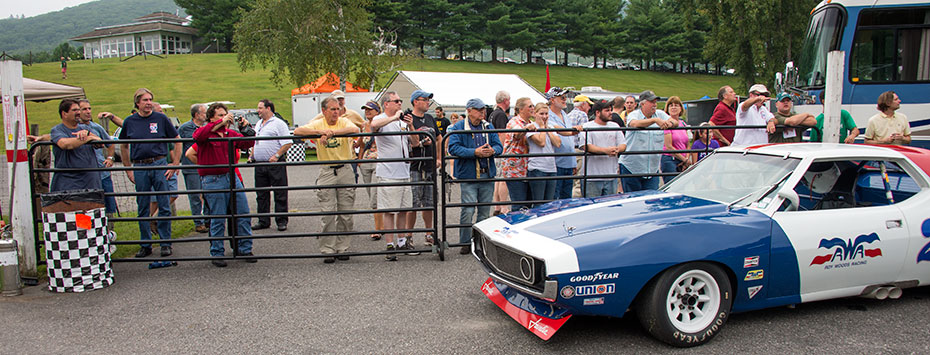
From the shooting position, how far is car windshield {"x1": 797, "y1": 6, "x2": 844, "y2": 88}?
10.5 meters

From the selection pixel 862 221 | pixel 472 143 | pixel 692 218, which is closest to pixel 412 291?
pixel 472 143

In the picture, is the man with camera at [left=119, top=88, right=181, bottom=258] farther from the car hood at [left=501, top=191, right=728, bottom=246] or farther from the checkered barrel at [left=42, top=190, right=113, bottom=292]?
the car hood at [left=501, top=191, right=728, bottom=246]

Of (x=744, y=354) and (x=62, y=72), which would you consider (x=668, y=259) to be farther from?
(x=62, y=72)

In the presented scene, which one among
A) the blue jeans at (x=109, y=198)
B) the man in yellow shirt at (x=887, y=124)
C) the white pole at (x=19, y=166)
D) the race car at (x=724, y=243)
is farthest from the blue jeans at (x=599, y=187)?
the white pole at (x=19, y=166)

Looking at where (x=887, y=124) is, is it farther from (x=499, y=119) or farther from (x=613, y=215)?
(x=613, y=215)

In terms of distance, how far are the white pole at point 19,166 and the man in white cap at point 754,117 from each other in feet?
27.1

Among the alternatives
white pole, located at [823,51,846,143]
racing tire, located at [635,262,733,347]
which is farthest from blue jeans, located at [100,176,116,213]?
white pole, located at [823,51,846,143]

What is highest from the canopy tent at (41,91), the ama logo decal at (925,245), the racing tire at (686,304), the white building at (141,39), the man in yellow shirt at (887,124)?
Result: the white building at (141,39)

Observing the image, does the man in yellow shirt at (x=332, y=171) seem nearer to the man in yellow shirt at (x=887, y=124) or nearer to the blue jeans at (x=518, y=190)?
the blue jeans at (x=518, y=190)

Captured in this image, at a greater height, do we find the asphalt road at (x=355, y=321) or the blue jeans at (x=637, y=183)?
the blue jeans at (x=637, y=183)

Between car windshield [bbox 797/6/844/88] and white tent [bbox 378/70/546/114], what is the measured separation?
31.2 feet

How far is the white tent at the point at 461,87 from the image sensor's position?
1969 cm

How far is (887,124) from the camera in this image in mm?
7438

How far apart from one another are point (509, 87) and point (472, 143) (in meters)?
15.0
